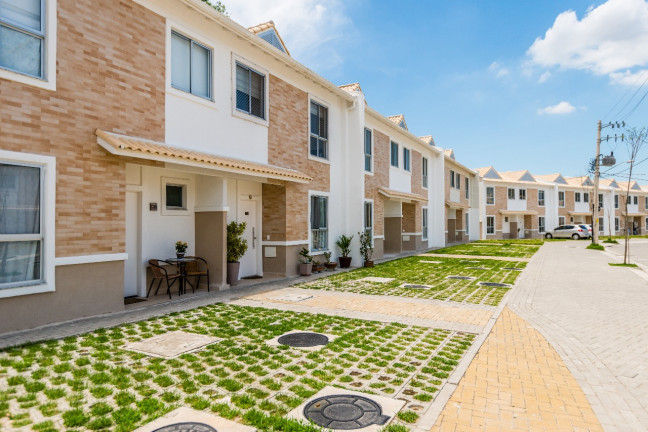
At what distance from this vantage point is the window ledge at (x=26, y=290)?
19.5 ft

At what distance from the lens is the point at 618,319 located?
7.55 m

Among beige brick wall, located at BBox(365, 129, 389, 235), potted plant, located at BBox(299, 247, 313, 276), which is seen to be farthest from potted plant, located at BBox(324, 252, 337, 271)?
beige brick wall, located at BBox(365, 129, 389, 235)

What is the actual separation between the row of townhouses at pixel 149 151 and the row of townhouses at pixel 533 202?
3473 centimetres

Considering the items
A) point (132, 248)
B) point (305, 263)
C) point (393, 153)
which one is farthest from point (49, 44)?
point (393, 153)

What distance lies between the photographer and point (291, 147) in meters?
13.1

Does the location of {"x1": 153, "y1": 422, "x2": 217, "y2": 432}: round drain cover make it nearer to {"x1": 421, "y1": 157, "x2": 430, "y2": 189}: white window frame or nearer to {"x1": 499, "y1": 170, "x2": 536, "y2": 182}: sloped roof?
→ {"x1": 421, "y1": 157, "x2": 430, "y2": 189}: white window frame

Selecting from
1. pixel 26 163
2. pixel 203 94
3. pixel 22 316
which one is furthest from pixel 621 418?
pixel 203 94

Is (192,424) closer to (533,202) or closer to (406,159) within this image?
(406,159)

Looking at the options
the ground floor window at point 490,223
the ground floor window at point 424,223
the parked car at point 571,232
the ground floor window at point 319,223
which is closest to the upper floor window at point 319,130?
the ground floor window at point 319,223

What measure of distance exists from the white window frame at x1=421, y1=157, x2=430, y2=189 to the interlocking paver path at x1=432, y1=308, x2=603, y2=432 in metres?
20.6

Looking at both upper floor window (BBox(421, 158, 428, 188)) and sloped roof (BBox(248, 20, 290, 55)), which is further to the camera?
upper floor window (BBox(421, 158, 428, 188))

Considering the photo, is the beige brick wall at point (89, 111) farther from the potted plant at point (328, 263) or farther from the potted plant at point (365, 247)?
the potted plant at point (365, 247)

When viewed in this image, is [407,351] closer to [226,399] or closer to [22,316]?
[226,399]

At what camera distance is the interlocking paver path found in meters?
3.54
